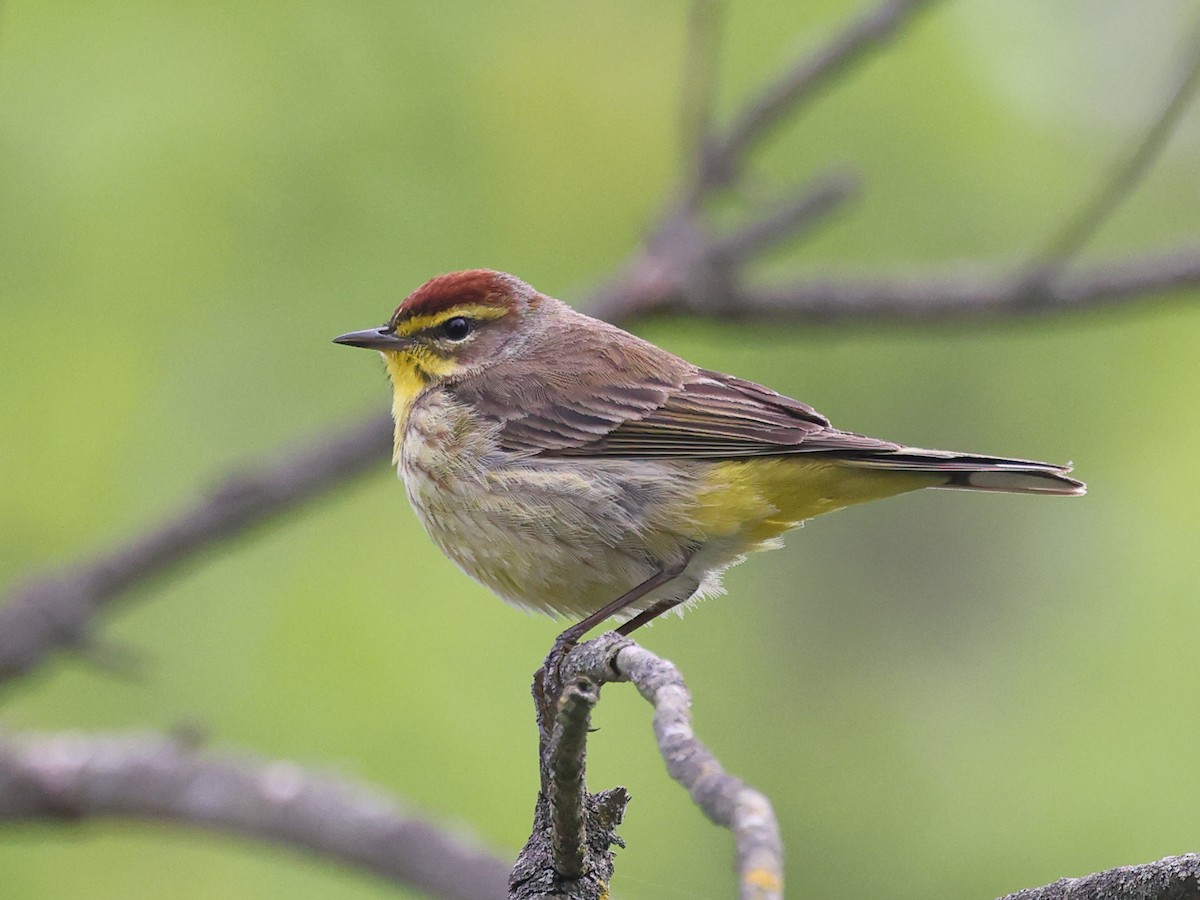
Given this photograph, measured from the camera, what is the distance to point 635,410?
505 cm

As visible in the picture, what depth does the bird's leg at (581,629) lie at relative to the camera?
377 centimetres

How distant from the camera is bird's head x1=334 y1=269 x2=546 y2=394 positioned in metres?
5.46

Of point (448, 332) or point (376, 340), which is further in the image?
point (448, 332)

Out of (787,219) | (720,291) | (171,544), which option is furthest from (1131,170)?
(171,544)

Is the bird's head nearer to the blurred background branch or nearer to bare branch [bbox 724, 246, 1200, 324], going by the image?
the blurred background branch

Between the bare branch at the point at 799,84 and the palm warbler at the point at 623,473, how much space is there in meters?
1.81

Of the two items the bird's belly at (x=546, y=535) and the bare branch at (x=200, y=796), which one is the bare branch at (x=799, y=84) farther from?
the bare branch at (x=200, y=796)

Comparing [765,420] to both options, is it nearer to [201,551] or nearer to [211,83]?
[201,551]

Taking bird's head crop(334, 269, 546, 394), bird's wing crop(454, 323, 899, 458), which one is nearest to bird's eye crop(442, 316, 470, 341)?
bird's head crop(334, 269, 546, 394)

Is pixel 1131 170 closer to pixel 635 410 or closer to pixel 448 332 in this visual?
pixel 635 410

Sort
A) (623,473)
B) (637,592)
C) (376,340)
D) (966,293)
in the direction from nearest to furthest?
(637,592)
(623,473)
(376,340)
(966,293)

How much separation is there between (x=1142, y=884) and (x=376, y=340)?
3785 millimetres

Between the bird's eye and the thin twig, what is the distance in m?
2.50

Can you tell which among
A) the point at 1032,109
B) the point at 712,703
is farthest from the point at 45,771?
the point at 1032,109
